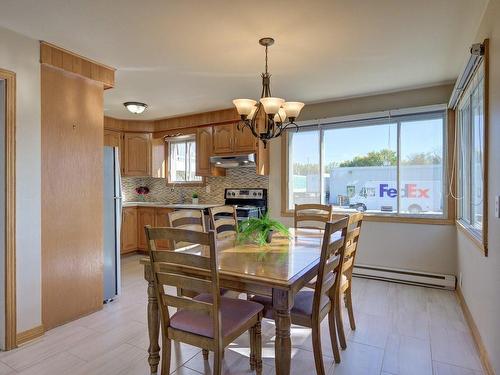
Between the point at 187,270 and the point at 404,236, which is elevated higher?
the point at 187,270

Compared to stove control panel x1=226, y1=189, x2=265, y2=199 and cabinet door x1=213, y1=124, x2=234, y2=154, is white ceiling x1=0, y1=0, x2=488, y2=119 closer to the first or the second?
cabinet door x1=213, y1=124, x2=234, y2=154

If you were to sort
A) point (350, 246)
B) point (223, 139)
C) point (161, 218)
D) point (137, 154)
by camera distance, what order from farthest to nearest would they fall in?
point (137, 154) → point (161, 218) → point (223, 139) → point (350, 246)

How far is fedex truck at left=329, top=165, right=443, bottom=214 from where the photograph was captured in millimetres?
3613

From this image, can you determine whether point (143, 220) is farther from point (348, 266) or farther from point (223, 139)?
point (348, 266)

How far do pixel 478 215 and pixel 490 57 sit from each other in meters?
1.27

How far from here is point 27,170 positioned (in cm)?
233

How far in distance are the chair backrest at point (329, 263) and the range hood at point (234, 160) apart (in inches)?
102

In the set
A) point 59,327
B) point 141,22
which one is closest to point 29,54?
point 141,22

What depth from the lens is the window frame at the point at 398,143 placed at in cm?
346

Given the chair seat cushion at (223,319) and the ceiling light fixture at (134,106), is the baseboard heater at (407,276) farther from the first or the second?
the ceiling light fixture at (134,106)

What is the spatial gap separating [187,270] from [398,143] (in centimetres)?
317

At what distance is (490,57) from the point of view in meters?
1.92

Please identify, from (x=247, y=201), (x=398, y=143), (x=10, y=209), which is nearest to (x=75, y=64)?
(x=10, y=209)

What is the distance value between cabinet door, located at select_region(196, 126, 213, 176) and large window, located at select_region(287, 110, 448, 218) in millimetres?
1275
